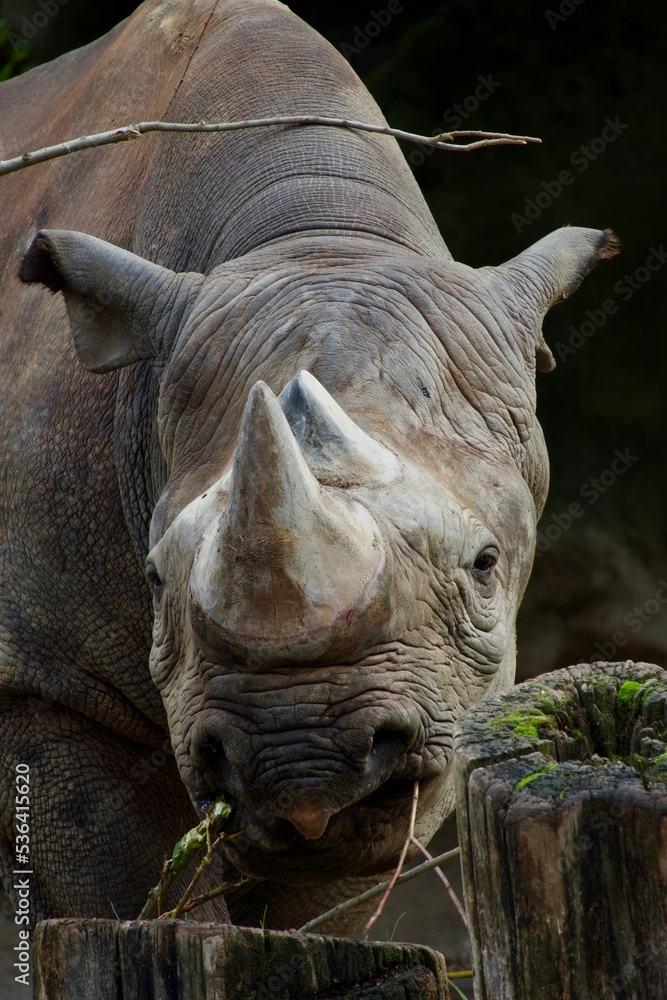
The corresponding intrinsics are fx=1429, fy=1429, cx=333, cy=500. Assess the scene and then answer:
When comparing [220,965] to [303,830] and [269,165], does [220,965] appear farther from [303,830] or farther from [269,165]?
[269,165]

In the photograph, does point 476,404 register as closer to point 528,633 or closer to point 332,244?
point 332,244

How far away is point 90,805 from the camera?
13.7 ft

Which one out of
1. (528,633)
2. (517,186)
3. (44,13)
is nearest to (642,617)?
(528,633)

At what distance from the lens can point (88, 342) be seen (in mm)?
3883

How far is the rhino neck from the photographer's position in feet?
13.2

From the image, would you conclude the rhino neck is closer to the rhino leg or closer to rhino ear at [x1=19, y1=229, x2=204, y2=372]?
rhino ear at [x1=19, y1=229, x2=204, y2=372]

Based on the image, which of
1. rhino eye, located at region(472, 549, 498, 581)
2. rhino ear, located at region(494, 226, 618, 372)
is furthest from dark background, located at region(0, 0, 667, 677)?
rhino eye, located at region(472, 549, 498, 581)

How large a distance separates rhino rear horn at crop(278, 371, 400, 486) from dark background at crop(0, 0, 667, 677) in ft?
17.9

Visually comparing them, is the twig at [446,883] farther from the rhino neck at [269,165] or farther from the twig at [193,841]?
the rhino neck at [269,165]

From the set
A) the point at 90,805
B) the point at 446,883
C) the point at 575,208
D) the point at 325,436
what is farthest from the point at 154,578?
the point at 575,208

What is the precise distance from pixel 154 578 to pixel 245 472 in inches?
28.3

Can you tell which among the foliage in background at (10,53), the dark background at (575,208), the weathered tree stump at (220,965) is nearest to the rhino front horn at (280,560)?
the weathered tree stump at (220,965)

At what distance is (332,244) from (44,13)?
18.8 ft

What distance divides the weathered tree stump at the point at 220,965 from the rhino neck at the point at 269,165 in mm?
2394
